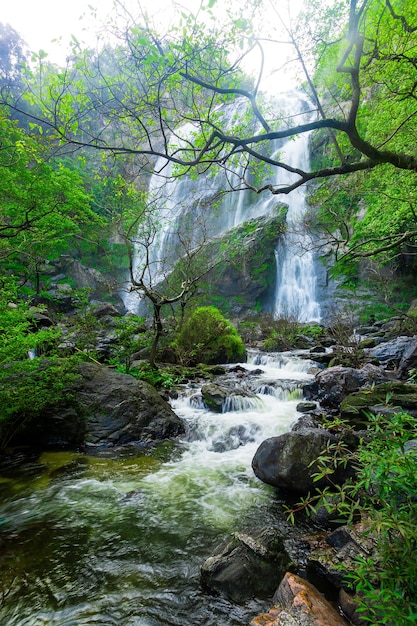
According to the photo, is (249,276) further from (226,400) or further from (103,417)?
(103,417)

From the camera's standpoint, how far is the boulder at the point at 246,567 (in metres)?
2.80

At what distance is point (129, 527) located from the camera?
12.8ft

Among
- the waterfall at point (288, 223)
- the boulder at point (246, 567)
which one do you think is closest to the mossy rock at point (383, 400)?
the boulder at point (246, 567)

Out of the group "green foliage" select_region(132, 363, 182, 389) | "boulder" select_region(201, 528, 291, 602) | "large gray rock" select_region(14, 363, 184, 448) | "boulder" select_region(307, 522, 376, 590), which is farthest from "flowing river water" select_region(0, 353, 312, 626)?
"green foliage" select_region(132, 363, 182, 389)

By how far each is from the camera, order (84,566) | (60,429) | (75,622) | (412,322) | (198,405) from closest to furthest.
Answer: (75,622)
(84,566)
(60,429)
(198,405)
(412,322)

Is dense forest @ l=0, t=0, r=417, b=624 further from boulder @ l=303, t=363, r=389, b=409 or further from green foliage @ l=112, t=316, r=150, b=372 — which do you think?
boulder @ l=303, t=363, r=389, b=409

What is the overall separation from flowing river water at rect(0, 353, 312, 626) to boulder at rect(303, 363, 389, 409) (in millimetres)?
1886

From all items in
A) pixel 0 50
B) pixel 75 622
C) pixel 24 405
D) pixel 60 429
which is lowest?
pixel 75 622

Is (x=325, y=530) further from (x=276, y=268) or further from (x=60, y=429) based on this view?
(x=276, y=268)

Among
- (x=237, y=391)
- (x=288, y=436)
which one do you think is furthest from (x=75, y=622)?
(x=237, y=391)

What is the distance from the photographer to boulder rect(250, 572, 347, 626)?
2.25 metres

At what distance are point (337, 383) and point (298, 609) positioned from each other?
6557mm

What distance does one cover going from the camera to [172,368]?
11.0 metres

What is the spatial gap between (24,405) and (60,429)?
1.39 m
